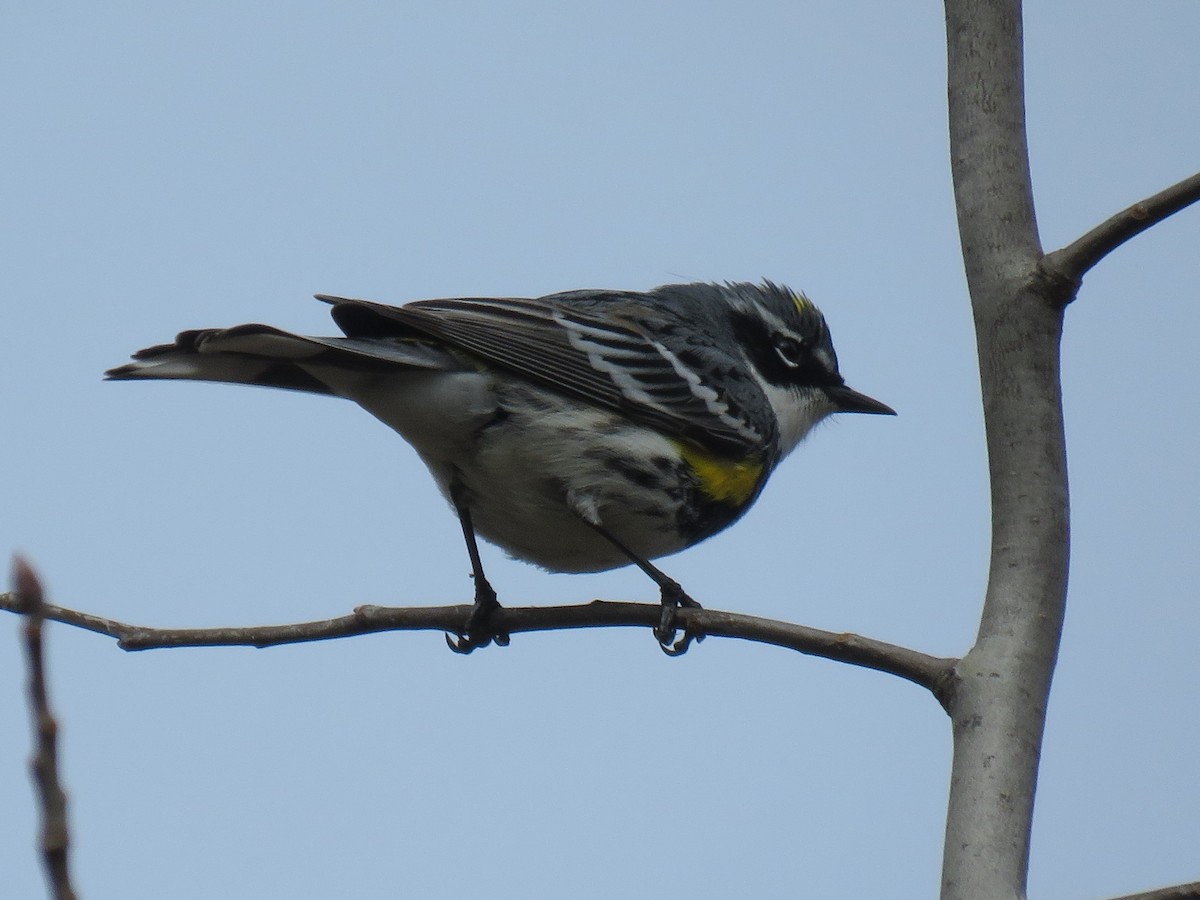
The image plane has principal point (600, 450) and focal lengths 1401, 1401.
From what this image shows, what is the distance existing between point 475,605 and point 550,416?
29.9 inches

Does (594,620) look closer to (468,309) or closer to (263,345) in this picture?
(263,345)

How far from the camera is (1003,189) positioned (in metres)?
3.30

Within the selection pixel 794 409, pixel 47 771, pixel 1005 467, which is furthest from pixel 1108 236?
pixel 794 409

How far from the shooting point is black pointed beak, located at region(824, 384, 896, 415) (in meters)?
6.58

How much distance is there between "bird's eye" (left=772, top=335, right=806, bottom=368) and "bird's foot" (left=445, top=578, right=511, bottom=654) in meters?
2.02

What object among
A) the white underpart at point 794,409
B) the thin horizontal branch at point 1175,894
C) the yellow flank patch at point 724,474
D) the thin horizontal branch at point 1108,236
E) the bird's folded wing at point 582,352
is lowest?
the thin horizontal branch at point 1175,894

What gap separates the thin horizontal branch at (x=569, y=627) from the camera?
3.27m

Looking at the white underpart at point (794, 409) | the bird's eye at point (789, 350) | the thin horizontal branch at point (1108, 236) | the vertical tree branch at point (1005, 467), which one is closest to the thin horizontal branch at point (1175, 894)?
the vertical tree branch at point (1005, 467)

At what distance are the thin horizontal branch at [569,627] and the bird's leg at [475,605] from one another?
0.73 ft

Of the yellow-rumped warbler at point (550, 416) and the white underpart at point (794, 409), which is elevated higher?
the white underpart at point (794, 409)

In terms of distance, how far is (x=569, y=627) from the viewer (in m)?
4.22

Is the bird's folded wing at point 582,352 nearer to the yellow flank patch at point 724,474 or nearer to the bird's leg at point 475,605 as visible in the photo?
the yellow flank patch at point 724,474

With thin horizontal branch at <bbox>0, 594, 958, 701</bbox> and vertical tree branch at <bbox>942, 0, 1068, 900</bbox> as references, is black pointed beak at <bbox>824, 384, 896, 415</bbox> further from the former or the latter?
vertical tree branch at <bbox>942, 0, 1068, 900</bbox>

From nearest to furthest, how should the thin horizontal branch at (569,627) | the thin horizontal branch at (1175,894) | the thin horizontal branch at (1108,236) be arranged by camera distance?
the thin horizontal branch at (1175,894) < the thin horizontal branch at (1108,236) < the thin horizontal branch at (569,627)
